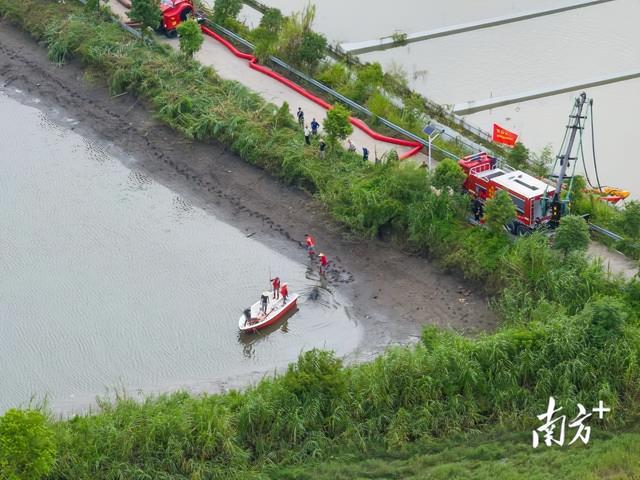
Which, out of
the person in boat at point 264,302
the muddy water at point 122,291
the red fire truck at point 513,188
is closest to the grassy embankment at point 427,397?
the red fire truck at point 513,188

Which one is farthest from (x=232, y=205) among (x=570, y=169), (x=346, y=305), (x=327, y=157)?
A: (x=570, y=169)

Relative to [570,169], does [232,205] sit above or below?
below

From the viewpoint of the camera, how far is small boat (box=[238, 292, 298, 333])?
3219cm

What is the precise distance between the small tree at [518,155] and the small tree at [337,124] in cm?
521

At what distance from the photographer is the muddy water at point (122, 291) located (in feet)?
102

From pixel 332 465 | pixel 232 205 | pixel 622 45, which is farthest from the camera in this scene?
pixel 622 45

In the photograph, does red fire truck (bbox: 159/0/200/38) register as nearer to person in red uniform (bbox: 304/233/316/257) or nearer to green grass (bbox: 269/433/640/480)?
person in red uniform (bbox: 304/233/316/257)

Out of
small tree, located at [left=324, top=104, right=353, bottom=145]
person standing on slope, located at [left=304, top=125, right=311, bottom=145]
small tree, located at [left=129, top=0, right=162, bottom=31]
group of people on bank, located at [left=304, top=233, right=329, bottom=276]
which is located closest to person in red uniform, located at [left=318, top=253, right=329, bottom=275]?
group of people on bank, located at [left=304, top=233, right=329, bottom=276]

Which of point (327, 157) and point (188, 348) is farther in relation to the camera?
point (327, 157)

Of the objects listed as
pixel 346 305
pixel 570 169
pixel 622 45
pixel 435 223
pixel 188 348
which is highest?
pixel 622 45

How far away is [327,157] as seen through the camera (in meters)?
38.7

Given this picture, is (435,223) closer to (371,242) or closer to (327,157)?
(371,242)

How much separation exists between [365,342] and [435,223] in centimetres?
486

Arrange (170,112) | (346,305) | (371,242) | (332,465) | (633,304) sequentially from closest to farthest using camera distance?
1. (332,465)
2. (633,304)
3. (346,305)
4. (371,242)
5. (170,112)
